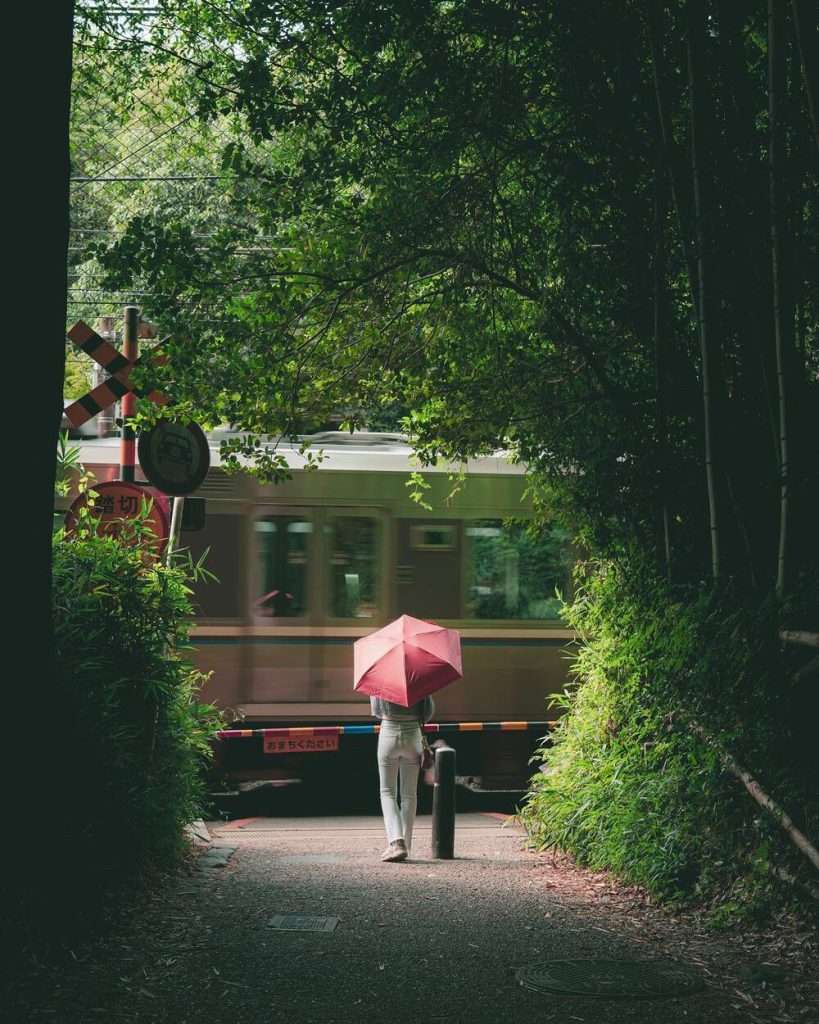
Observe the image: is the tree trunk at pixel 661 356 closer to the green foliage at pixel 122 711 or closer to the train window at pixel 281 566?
the green foliage at pixel 122 711

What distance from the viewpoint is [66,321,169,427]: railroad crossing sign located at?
32.7 ft

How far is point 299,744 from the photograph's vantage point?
1364 centimetres

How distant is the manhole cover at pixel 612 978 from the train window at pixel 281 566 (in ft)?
27.2

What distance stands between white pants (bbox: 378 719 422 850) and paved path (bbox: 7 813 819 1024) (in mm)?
735

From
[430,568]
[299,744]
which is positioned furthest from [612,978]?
[430,568]

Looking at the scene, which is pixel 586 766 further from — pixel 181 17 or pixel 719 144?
pixel 181 17

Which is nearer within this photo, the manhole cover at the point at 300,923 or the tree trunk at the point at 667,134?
the manhole cover at the point at 300,923

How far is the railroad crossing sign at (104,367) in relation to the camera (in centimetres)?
997

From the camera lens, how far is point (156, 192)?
2003 cm

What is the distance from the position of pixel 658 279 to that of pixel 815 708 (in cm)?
317

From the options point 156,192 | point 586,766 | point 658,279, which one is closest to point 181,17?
point 658,279

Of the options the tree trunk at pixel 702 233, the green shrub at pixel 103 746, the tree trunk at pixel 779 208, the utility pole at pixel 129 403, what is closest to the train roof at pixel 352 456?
the utility pole at pixel 129 403

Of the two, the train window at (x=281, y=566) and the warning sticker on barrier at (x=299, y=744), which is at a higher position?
the train window at (x=281, y=566)


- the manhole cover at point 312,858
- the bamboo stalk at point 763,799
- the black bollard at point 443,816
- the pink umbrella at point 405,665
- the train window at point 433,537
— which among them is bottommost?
the manhole cover at point 312,858
